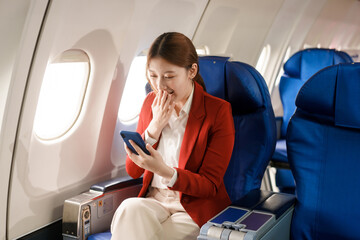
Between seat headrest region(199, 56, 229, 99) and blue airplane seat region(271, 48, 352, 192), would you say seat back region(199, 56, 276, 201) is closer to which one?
seat headrest region(199, 56, 229, 99)

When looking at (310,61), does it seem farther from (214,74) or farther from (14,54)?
(14,54)

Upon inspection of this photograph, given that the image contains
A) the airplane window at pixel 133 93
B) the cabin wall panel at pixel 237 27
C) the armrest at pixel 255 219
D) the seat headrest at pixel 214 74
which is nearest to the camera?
the armrest at pixel 255 219

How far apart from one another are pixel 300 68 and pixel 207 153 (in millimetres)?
2433

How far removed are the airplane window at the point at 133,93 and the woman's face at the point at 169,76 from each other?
3.67 feet

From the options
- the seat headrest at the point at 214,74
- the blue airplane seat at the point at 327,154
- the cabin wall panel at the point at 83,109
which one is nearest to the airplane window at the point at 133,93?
the cabin wall panel at the point at 83,109

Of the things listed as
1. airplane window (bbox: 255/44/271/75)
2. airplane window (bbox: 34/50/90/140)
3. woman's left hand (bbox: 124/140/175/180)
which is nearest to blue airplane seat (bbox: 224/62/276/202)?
woman's left hand (bbox: 124/140/175/180)

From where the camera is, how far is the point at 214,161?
2189 millimetres

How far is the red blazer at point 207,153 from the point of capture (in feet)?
7.16

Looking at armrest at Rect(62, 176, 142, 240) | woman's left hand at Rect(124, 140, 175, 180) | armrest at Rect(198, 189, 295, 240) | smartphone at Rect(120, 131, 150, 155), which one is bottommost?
armrest at Rect(62, 176, 142, 240)

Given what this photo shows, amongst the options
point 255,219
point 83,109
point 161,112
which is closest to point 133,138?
point 161,112

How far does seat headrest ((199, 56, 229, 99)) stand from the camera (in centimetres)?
251

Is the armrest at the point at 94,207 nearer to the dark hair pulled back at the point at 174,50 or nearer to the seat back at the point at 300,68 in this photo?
the dark hair pulled back at the point at 174,50

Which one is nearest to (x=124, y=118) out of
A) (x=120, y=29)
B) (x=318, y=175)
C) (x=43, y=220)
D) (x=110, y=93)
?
(x=110, y=93)

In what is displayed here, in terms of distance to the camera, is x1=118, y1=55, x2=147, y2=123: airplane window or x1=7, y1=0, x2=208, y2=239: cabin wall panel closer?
x1=7, y1=0, x2=208, y2=239: cabin wall panel
